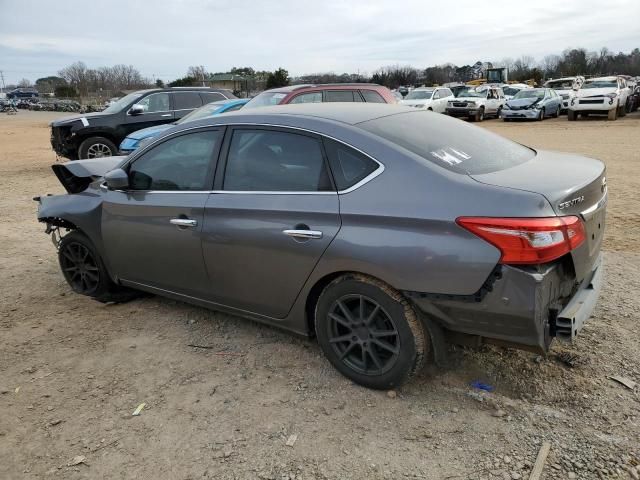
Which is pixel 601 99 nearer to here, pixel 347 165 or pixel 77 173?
pixel 77 173

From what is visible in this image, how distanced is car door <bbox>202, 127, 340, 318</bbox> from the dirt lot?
1.67 feet

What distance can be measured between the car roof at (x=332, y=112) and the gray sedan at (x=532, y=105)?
2376 centimetres

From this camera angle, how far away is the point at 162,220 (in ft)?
12.6

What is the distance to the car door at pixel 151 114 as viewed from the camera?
12039mm

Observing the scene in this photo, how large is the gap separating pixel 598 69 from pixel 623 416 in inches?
3142

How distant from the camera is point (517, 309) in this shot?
2555 millimetres

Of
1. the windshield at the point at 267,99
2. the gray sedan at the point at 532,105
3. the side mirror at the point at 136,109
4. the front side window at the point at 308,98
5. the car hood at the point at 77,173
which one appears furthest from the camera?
the gray sedan at the point at 532,105

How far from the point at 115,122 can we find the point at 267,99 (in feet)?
13.6

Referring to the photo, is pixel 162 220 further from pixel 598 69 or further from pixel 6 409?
pixel 598 69

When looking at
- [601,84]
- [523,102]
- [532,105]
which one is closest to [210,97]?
[523,102]

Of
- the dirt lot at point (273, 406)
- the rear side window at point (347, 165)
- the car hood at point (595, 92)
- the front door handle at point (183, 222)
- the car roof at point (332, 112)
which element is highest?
the car roof at point (332, 112)

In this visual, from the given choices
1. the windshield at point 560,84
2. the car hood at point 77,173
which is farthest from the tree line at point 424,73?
the car hood at point 77,173

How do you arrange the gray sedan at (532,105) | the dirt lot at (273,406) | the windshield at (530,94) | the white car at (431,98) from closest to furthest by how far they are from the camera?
1. the dirt lot at (273,406)
2. the white car at (431,98)
3. the gray sedan at (532,105)
4. the windshield at (530,94)

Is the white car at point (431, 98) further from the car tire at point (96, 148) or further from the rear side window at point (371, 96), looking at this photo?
the car tire at point (96, 148)
